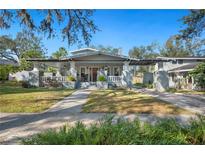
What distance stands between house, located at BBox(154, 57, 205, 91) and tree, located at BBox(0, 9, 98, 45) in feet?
31.5

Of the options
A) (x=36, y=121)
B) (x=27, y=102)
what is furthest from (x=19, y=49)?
(x=36, y=121)

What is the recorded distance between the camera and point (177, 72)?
20688 millimetres

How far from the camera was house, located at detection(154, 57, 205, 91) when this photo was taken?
1598 centimetres

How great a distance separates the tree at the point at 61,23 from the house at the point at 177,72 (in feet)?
31.5

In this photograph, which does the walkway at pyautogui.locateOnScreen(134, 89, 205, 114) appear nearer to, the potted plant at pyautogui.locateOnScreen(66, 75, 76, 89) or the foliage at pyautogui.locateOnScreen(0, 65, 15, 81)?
the potted plant at pyautogui.locateOnScreen(66, 75, 76, 89)

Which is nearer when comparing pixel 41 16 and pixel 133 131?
pixel 133 131

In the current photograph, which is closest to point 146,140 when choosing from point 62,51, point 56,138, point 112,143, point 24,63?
point 112,143

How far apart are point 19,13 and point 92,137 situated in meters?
5.05

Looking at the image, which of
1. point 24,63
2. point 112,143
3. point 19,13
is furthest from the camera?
point 24,63

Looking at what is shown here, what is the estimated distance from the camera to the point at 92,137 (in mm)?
3410
